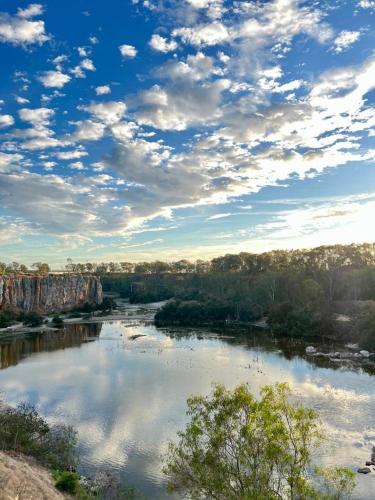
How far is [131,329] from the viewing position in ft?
281

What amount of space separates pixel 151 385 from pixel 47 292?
249 feet

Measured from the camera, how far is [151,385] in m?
43.1

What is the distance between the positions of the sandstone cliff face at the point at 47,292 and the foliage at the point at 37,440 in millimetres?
75490

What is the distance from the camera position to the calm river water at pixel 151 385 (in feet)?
90.6

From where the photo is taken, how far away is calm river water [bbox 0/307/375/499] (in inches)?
1087

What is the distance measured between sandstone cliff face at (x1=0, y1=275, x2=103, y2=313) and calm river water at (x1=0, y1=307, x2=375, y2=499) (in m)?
28.8

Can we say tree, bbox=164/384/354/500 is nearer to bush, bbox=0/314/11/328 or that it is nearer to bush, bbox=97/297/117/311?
bush, bbox=0/314/11/328

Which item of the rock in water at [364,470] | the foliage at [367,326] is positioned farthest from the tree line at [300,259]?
the rock in water at [364,470]

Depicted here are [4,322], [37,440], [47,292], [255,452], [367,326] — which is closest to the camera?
[255,452]

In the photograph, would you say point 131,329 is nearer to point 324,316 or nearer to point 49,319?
point 49,319

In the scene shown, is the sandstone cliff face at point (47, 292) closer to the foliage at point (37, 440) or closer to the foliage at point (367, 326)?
the foliage at point (37, 440)

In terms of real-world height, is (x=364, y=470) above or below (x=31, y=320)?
below

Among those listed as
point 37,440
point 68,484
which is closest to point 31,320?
point 37,440

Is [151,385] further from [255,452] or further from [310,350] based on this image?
[255,452]
